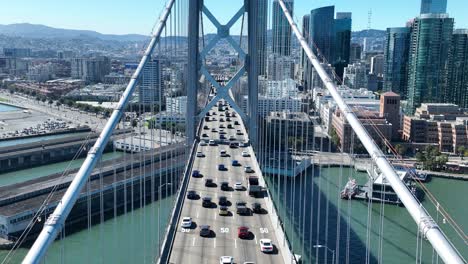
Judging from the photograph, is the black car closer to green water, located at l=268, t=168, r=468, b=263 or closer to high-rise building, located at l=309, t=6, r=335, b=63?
green water, located at l=268, t=168, r=468, b=263

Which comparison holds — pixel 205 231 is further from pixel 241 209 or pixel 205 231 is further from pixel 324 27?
pixel 324 27

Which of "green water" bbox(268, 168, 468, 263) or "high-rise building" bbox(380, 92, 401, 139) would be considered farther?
"high-rise building" bbox(380, 92, 401, 139)

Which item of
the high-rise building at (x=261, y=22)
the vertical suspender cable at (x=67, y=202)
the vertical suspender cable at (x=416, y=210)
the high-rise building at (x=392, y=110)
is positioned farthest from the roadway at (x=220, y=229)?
the high-rise building at (x=392, y=110)

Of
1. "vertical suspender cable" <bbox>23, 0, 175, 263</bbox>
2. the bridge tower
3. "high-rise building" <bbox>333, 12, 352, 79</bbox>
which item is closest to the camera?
"vertical suspender cable" <bbox>23, 0, 175, 263</bbox>

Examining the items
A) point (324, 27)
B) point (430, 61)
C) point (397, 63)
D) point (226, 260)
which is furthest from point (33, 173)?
point (324, 27)

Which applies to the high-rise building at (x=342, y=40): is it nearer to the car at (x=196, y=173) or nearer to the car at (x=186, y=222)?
the car at (x=196, y=173)

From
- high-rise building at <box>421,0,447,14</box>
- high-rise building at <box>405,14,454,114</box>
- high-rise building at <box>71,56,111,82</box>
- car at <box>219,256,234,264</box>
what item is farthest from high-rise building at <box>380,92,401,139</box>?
high-rise building at <box>421,0,447,14</box>

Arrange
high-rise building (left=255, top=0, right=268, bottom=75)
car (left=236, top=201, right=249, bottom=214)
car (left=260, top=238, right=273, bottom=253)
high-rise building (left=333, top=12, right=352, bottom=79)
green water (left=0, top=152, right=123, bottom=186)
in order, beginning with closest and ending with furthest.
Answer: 1. car (left=260, top=238, right=273, bottom=253)
2. car (left=236, top=201, right=249, bottom=214)
3. high-rise building (left=255, top=0, right=268, bottom=75)
4. green water (left=0, top=152, right=123, bottom=186)
5. high-rise building (left=333, top=12, right=352, bottom=79)
